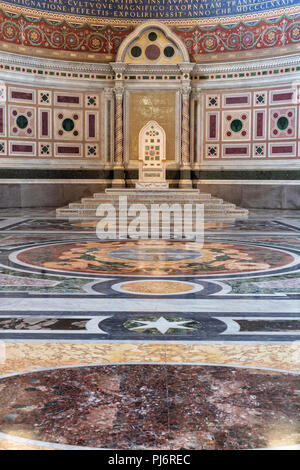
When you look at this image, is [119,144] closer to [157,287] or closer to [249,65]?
[249,65]

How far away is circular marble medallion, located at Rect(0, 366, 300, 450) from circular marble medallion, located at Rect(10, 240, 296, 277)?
8.78ft

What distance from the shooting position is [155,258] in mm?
6145

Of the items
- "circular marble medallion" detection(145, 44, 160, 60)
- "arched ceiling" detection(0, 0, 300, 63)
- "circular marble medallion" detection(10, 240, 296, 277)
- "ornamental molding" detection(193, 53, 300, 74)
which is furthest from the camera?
"circular marble medallion" detection(145, 44, 160, 60)

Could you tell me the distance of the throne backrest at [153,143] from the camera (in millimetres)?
15461

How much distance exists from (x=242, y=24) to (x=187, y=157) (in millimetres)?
3712

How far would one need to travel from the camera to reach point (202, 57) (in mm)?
15461

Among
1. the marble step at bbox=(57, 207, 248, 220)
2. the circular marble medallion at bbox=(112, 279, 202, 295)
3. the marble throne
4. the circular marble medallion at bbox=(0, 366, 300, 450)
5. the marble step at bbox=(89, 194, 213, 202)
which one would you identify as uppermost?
the marble throne

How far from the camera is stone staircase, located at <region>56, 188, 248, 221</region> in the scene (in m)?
12.1

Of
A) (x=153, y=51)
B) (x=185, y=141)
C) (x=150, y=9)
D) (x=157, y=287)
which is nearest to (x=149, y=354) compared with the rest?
(x=157, y=287)

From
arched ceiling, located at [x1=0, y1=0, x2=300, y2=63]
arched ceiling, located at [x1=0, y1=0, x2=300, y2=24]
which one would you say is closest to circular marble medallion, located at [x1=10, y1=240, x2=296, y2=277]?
arched ceiling, located at [x1=0, y1=0, x2=300, y2=63]

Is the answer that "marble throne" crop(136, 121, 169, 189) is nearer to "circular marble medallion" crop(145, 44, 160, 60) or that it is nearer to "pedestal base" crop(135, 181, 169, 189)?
"pedestal base" crop(135, 181, 169, 189)

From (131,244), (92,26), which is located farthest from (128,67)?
(131,244)

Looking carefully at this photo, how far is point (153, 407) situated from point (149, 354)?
0.66 m
